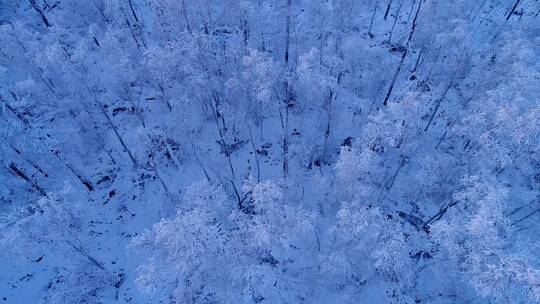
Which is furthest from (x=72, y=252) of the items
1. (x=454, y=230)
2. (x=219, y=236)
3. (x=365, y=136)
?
(x=454, y=230)

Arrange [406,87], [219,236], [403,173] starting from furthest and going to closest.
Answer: [406,87] → [403,173] → [219,236]

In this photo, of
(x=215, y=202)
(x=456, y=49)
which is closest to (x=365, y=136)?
(x=215, y=202)

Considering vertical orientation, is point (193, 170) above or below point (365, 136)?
below

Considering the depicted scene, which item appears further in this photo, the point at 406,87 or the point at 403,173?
the point at 406,87

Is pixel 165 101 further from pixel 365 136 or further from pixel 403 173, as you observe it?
pixel 403 173

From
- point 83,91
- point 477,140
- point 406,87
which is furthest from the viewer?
point 406,87

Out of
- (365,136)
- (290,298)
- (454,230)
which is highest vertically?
(365,136)
